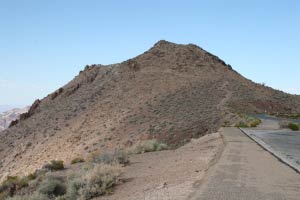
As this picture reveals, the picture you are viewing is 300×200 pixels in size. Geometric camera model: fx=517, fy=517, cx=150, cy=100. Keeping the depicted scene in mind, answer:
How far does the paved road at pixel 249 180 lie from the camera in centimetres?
1091

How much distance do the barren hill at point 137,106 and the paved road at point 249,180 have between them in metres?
26.8

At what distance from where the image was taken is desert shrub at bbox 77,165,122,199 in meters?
16.5

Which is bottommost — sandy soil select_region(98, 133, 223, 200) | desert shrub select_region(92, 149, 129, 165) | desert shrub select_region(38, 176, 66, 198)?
desert shrub select_region(38, 176, 66, 198)

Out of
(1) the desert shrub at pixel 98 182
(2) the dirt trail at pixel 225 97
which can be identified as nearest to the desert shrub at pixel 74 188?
(1) the desert shrub at pixel 98 182

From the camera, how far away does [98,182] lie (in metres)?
17.3

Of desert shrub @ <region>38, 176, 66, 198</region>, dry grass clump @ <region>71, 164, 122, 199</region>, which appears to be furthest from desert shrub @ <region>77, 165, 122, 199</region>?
desert shrub @ <region>38, 176, 66, 198</region>

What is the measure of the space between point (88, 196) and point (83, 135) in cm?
4501

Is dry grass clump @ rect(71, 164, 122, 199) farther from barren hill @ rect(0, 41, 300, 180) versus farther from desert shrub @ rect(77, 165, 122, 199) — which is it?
barren hill @ rect(0, 41, 300, 180)

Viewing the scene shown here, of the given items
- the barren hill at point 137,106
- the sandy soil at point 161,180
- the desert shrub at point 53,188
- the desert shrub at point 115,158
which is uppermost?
the barren hill at point 137,106

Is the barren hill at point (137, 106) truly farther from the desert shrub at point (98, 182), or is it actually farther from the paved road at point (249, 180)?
the paved road at point (249, 180)

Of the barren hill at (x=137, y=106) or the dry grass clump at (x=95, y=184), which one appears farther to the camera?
the barren hill at (x=137, y=106)

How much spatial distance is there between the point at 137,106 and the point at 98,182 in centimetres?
4901

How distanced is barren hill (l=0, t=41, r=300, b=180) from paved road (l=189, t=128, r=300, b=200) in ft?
88.0

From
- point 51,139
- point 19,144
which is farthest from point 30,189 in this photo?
point 19,144
